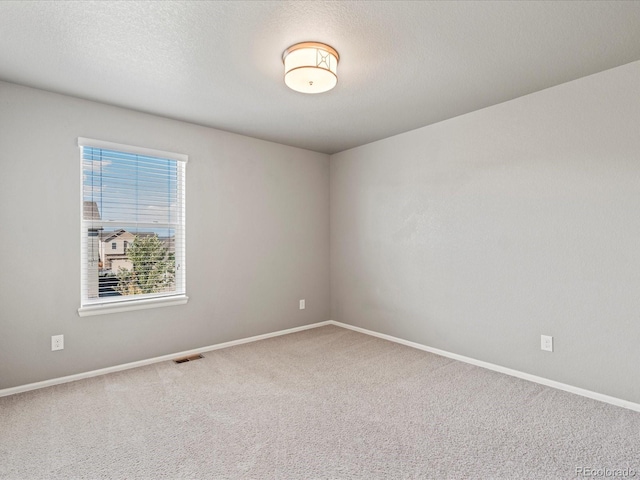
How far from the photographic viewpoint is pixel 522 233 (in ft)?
9.99

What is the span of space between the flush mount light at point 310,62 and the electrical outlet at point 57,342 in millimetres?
2777

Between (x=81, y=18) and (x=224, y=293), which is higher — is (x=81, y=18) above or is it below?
above

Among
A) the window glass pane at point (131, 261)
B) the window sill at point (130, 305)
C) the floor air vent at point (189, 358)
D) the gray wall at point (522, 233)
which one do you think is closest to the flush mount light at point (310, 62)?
the gray wall at point (522, 233)

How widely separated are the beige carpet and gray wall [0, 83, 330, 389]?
1.24 ft

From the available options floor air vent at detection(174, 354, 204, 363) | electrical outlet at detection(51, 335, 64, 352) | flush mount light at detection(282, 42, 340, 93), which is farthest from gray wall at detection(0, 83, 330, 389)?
flush mount light at detection(282, 42, 340, 93)

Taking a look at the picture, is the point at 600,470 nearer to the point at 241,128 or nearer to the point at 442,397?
the point at 442,397

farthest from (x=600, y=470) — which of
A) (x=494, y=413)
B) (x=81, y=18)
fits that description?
(x=81, y=18)

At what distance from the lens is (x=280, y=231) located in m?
4.47

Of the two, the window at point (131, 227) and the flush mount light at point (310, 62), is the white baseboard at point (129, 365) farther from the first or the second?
the flush mount light at point (310, 62)

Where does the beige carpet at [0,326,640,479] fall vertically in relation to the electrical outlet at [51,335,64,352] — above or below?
below

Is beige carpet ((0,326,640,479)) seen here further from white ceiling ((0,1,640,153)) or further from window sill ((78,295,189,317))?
white ceiling ((0,1,640,153))

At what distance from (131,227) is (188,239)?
0.54m

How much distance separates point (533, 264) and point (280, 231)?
108 inches

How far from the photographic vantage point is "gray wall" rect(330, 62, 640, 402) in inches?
100
